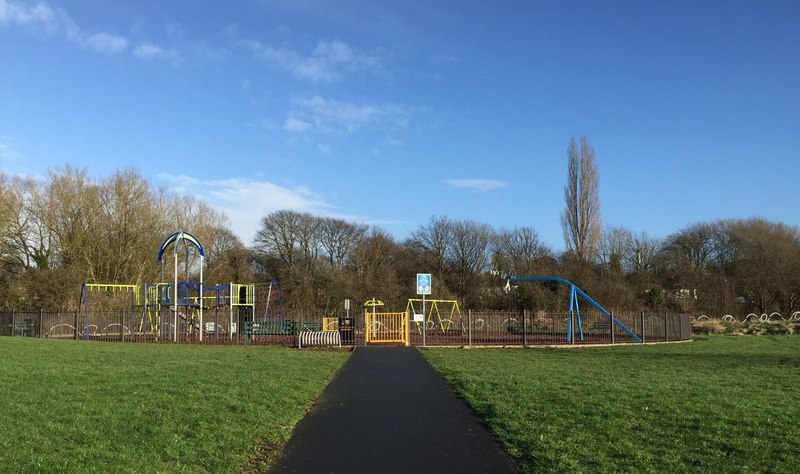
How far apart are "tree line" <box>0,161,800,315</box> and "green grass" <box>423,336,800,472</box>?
34.7m

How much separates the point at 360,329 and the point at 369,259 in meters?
28.5

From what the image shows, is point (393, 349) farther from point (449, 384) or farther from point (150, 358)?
point (449, 384)

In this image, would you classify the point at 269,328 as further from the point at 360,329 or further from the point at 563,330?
the point at 563,330

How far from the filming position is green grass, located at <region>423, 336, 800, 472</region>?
6863 mm

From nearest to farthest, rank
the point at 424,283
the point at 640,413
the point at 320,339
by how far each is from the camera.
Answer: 1. the point at 640,413
2. the point at 320,339
3. the point at 424,283

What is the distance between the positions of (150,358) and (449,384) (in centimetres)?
983

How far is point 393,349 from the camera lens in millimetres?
25141

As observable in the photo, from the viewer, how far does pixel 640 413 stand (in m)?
9.53

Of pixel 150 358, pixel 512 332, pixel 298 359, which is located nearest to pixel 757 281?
pixel 512 332

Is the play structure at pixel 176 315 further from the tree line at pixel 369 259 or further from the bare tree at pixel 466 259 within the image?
the bare tree at pixel 466 259

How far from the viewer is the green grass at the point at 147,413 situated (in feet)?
21.7

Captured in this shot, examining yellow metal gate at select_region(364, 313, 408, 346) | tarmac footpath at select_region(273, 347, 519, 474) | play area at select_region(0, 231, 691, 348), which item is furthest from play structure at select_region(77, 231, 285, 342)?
tarmac footpath at select_region(273, 347, 519, 474)

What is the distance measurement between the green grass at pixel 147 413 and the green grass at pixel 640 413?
3.20 metres

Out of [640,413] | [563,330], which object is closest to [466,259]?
[563,330]
